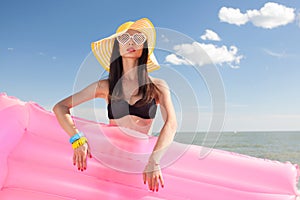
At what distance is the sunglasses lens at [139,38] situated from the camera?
2125 mm

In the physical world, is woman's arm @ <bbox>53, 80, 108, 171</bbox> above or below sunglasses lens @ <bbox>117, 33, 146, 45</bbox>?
below

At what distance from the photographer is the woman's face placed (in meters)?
2.13

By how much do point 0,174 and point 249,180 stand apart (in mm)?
1388

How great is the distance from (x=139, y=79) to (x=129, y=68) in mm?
87

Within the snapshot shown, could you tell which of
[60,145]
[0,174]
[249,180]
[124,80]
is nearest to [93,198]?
[60,145]

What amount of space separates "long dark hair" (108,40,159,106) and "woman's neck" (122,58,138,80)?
0.07 ft

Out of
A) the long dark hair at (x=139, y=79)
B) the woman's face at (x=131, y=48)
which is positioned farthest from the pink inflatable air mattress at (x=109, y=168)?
the woman's face at (x=131, y=48)

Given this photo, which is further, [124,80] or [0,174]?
[124,80]

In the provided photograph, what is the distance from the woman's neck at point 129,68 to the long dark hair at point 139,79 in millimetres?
20

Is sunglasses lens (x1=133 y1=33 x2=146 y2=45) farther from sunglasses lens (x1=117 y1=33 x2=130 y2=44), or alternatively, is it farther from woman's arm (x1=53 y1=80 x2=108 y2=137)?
woman's arm (x1=53 y1=80 x2=108 y2=137)

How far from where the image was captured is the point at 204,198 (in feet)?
6.66

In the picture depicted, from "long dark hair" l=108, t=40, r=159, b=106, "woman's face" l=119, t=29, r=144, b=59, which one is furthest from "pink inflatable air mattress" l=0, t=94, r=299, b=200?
"woman's face" l=119, t=29, r=144, b=59

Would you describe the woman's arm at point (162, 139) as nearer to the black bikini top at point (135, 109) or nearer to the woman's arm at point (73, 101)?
the black bikini top at point (135, 109)

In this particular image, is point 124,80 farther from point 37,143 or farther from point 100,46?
point 37,143
